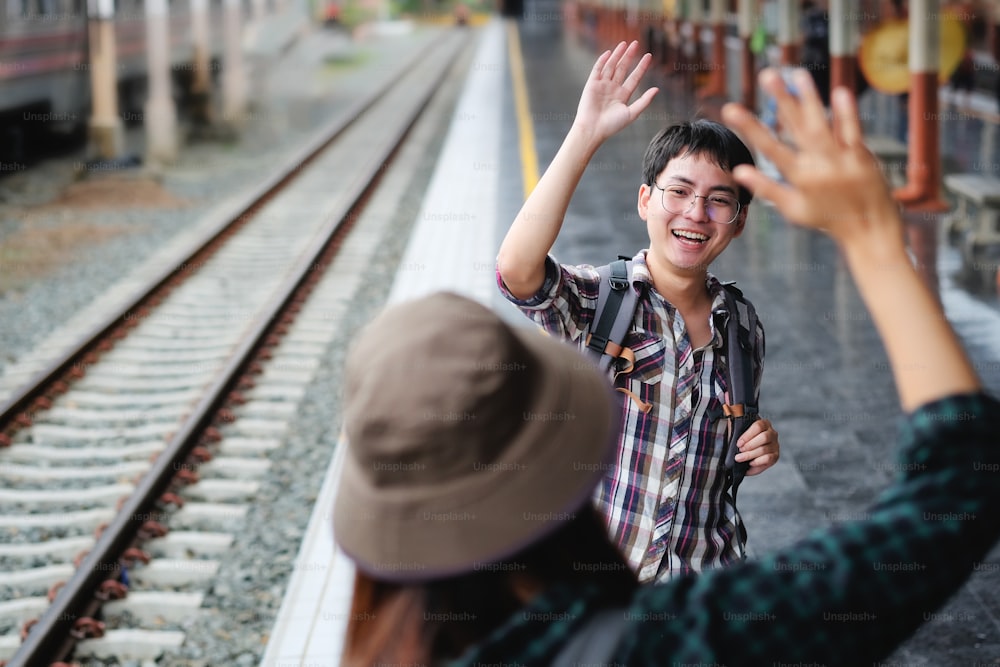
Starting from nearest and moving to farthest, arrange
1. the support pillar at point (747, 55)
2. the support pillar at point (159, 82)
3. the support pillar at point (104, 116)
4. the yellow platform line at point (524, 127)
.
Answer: the yellow platform line at point (524, 127)
the support pillar at point (104, 116)
the support pillar at point (747, 55)
the support pillar at point (159, 82)

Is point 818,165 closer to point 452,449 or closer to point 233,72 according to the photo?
point 452,449

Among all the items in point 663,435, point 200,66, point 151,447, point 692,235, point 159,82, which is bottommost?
point 151,447

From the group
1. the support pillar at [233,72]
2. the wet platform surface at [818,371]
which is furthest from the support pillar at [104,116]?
the support pillar at [233,72]

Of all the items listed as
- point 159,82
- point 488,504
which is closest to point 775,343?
point 488,504

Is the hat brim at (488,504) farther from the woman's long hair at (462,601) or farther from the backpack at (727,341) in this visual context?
the backpack at (727,341)

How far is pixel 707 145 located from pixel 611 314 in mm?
393

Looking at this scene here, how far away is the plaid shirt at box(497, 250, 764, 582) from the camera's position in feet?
7.66

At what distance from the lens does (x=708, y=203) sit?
238cm

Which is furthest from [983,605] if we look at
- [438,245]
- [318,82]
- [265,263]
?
[318,82]

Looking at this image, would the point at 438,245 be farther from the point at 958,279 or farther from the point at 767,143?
the point at 767,143

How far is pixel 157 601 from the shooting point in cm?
485

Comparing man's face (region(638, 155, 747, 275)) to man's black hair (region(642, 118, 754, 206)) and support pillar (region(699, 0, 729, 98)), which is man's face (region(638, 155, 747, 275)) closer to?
man's black hair (region(642, 118, 754, 206))

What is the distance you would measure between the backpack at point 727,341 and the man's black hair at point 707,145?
0.77 feet

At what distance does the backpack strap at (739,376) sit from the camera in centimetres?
234
